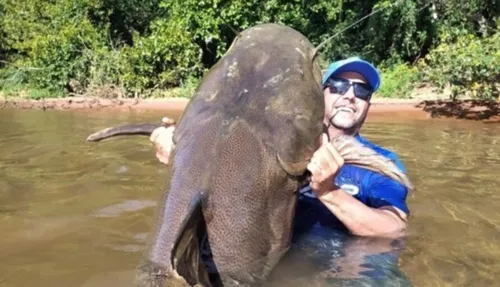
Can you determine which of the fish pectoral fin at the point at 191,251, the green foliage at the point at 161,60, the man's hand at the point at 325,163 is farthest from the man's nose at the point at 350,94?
the green foliage at the point at 161,60

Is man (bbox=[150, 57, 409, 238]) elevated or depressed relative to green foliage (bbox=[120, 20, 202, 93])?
elevated

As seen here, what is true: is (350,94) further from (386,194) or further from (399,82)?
(399,82)

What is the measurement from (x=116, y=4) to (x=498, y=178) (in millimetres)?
14459

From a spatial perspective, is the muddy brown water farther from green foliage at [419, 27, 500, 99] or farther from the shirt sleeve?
green foliage at [419, 27, 500, 99]

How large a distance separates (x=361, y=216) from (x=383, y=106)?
8.57 m

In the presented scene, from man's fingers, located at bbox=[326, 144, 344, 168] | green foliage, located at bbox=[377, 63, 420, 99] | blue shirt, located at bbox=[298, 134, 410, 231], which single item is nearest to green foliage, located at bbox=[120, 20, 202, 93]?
green foliage, located at bbox=[377, 63, 420, 99]

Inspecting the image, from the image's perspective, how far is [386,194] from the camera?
3.19m

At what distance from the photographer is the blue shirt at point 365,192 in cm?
318

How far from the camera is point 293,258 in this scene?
8.93 feet

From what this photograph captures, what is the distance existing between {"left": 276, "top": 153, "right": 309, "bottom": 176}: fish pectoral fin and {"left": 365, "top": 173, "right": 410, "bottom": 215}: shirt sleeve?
999 mm

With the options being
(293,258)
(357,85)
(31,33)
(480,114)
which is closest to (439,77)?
(480,114)

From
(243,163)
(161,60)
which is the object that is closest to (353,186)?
(243,163)

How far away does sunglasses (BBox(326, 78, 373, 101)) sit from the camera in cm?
347

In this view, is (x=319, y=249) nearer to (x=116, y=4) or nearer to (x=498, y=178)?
(x=498, y=178)
